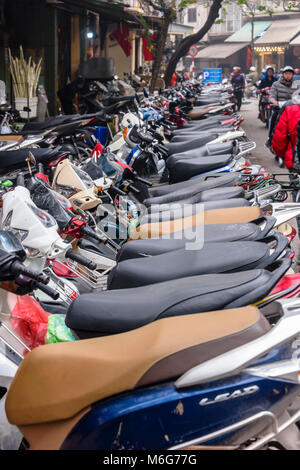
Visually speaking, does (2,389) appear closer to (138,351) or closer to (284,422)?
(138,351)

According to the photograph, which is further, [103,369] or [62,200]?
[62,200]

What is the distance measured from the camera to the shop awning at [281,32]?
42938mm

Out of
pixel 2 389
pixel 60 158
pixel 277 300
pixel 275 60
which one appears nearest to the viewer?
pixel 277 300

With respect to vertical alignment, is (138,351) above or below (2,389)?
above

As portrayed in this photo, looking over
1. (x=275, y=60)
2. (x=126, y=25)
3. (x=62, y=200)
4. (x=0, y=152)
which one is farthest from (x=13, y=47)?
(x=275, y=60)

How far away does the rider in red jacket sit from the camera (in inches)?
252

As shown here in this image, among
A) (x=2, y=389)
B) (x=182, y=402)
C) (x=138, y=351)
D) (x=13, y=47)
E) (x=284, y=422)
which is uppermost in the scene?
(x=13, y=47)

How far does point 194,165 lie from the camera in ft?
18.9

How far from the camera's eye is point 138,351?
1.90 m

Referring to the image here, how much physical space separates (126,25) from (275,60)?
28233 mm

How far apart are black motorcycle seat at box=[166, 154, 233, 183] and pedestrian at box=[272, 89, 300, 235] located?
1.04m

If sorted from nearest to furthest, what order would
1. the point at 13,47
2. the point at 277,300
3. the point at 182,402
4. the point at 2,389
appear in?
the point at 182,402 < the point at 277,300 < the point at 2,389 < the point at 13,47

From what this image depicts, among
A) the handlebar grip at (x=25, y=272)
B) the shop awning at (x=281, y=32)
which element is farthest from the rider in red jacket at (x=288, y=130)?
the shop awning at (x=281, y=32)

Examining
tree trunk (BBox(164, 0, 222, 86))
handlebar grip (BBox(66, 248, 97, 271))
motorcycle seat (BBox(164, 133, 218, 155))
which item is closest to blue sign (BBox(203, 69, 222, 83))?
tree trunk (BBox(164, 0, 222, 86))
